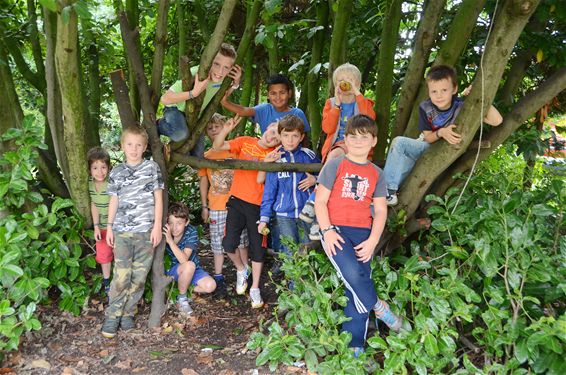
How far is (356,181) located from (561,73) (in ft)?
4.92

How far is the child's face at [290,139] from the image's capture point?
12.1 ft

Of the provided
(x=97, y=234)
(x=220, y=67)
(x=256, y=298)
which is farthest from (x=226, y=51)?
(x=256, y=298)

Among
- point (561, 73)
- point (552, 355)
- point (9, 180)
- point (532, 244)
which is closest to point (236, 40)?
point (9, 180)

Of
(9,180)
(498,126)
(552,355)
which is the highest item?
(498,126)

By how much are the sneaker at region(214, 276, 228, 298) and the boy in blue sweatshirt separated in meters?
0.73

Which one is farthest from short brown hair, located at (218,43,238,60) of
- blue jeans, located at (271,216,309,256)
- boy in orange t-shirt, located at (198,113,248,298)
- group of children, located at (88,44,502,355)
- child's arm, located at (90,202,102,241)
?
child's arm, located at (90,202,102,241)

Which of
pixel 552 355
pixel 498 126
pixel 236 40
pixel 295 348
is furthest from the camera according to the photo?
pixel 236 40

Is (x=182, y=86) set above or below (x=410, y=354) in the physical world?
above

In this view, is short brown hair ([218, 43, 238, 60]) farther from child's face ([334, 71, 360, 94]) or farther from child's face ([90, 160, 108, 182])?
child's face ([90, 160, 108, 182])

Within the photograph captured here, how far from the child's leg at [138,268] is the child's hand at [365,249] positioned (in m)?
1.54

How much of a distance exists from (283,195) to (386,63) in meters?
1.36

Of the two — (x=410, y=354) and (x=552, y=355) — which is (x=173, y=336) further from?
(x=552, y=355)

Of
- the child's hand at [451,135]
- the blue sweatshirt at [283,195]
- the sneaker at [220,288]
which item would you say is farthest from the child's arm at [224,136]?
the child's hand at [451,135]

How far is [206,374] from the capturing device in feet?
9.78
